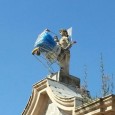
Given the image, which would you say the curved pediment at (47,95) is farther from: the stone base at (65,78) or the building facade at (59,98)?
the stone base at (65,78)

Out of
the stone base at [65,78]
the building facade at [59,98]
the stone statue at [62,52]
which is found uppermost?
the stone statue at [62,52]

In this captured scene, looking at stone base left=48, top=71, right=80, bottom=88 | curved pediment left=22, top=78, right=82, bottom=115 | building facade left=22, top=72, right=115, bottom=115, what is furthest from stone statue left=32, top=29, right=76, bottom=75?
curved pediment left=22, top=78, right=82, bottom=115

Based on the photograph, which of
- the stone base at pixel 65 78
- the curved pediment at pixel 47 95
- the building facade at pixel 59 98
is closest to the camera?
the building facade at pixel 59 98

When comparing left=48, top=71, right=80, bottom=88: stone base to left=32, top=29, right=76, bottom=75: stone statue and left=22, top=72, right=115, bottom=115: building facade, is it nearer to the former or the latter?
left=22, top=72, right=115, bottom=115: building facade

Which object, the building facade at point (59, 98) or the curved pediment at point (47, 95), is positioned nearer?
the building facade at point (59, 98)

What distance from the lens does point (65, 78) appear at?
19.1 meters

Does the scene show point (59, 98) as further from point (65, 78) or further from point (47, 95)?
point (65, 78)

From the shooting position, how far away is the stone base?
18969 mm

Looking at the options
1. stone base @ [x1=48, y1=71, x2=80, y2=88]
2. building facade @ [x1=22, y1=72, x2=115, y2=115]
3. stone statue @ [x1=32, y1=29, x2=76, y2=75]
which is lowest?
building facade @ [x1=22, y1=72, x2=115, y2=115]

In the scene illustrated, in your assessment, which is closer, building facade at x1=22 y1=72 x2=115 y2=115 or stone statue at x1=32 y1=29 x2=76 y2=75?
building facade at x1=22 y1=72 x2=115 y2=115

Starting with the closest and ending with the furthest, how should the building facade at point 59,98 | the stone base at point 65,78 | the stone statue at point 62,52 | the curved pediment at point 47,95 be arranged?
the building facade at point 59,98 → the curved pediment at point 47,95 → the stone base at point 65,78 → the stone statue at point 62,52

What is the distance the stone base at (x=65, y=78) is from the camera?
18969 mm

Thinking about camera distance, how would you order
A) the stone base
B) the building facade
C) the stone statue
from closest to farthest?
the building facade, the stone base, the stone statue

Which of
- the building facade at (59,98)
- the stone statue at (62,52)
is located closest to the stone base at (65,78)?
the building facade at (59,98)
